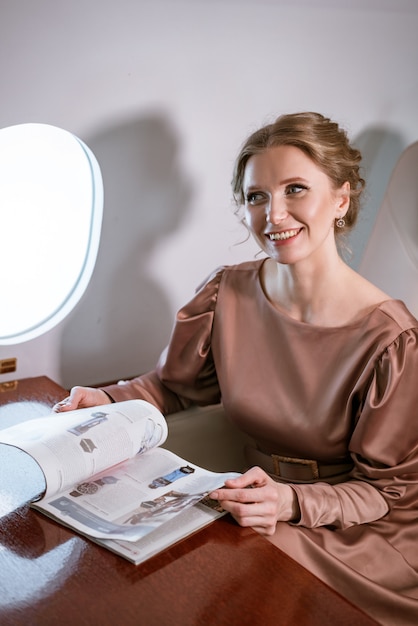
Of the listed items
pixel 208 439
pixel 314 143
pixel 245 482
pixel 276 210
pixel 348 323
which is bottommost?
pixel 208 439

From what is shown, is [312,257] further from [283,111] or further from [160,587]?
Result: [160,587]

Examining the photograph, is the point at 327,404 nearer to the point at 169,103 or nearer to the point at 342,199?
the point at 342,199

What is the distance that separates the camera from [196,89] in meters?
1.83

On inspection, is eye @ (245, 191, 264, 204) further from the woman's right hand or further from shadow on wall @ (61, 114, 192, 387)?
the woman's right hand

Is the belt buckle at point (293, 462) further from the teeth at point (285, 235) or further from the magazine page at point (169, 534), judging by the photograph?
the teeth at point (285, 235)

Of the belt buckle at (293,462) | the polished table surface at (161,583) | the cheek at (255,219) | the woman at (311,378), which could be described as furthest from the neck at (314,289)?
the polished table surface at (161,583)

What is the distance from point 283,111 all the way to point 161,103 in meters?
0.41

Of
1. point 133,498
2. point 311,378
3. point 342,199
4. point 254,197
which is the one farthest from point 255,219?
point 133,498

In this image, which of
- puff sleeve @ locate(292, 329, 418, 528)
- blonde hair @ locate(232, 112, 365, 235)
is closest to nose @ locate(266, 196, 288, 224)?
blonde hair @ locate(232, 112, 365, 235)

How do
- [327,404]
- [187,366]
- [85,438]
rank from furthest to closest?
[187,366]
[327,404]
[85,438]

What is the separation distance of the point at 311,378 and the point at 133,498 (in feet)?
1.62

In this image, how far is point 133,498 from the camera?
4.24ft

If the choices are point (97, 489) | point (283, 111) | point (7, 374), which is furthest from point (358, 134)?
point (97, 489)

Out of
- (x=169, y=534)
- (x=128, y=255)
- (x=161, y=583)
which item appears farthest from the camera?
(x=128, y=255)
